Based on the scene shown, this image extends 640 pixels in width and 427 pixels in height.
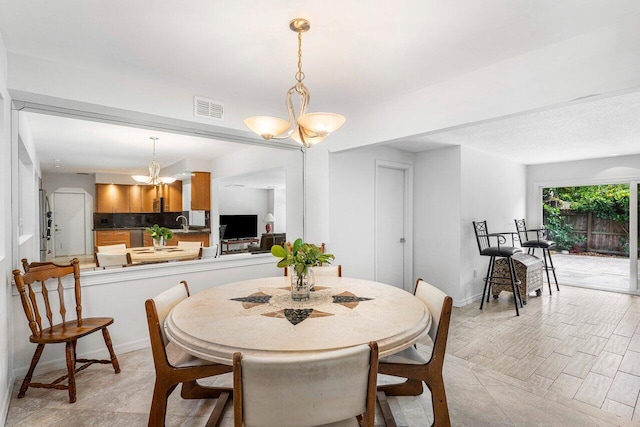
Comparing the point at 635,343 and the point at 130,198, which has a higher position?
the point at 130,198

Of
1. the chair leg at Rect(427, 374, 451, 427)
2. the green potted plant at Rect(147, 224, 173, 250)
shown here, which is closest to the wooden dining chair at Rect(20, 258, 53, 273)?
the green potted plant at Rect(147, 224, 173, 250)

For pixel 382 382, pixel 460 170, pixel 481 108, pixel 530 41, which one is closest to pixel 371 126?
pixel 481 108

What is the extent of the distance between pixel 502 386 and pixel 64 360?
10.9 feet

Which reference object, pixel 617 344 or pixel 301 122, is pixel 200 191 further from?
pixel 617 344

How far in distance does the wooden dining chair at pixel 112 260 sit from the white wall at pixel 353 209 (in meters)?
1.94

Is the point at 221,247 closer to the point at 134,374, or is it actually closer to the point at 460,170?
the point at 134,374

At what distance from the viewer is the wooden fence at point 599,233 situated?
5.43m

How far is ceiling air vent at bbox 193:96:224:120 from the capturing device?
9.52ft

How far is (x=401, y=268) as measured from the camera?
491 cm

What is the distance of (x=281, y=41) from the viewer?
2.05 m

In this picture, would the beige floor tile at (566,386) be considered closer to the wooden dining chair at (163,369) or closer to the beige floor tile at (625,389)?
the beige floor tile at (625,389)

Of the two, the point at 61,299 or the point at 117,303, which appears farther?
the point at 117,303

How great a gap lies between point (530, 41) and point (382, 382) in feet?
8.20

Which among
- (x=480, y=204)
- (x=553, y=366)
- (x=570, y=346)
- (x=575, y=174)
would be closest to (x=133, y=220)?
(x=553, y=366)
